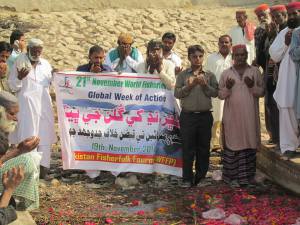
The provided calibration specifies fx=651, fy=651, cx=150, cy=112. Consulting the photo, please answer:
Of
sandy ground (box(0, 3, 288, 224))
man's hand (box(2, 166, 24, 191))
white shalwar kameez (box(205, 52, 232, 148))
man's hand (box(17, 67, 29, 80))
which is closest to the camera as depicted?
man's hand (box(2, 166, 24, 191))

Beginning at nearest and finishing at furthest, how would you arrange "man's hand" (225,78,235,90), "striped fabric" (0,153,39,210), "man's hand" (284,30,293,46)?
"striped fabric" (0,153,39,210)
"man's hand" (284,30,293,46)
"man's hand" (225,78,235,90)

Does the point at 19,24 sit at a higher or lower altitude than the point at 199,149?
higher

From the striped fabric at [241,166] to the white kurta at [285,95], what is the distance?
50 centimetres

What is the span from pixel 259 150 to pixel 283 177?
0.67 m

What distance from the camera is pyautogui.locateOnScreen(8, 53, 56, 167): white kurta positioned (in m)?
8.34

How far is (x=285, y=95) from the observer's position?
770 cm

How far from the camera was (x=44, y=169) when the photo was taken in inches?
338

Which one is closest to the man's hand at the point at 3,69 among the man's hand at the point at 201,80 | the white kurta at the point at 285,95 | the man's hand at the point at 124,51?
the man's hand at the point at 124,51

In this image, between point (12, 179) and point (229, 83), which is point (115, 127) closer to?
point (229, 83)

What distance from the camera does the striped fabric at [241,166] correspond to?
819cm

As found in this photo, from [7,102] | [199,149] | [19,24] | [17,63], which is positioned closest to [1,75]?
[17,63]

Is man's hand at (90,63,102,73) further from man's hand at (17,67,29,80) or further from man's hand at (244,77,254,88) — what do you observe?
man's hand at (244,77,254,88)

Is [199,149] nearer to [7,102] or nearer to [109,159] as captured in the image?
[109,159]

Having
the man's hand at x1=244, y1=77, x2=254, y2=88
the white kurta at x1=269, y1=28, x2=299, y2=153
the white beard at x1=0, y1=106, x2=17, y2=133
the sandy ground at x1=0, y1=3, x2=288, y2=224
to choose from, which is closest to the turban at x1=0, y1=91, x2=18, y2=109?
the white beard at x1=0, y1=106, x2=17, y2=133
